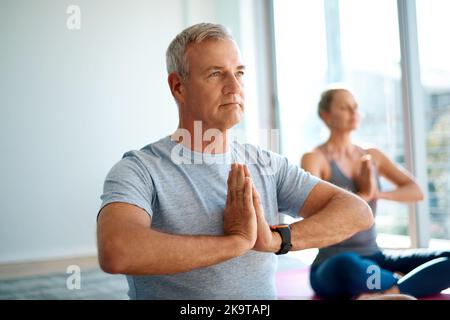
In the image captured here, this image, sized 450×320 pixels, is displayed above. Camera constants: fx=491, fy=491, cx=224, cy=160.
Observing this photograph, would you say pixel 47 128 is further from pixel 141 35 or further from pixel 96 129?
pixel 141 35

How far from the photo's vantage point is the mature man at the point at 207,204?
0.57m

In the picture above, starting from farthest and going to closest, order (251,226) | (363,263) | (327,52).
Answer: (327,52)
(363,263)
(251,226)

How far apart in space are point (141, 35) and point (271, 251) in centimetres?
60

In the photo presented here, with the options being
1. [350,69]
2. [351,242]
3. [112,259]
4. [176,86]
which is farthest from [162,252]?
[350,69]

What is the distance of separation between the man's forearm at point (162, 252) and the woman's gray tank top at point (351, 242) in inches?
31.2

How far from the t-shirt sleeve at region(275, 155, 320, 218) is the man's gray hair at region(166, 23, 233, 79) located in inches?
7.6

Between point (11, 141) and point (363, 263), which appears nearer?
point (11, 141)

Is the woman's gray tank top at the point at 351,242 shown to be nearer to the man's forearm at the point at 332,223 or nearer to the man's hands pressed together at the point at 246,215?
the man's forearm at the point at 332,223

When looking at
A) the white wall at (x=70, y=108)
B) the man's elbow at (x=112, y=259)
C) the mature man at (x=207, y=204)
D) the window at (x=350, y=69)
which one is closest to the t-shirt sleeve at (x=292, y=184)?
the mature man at (x=207, y=204)

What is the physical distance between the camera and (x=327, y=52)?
86.9 inches

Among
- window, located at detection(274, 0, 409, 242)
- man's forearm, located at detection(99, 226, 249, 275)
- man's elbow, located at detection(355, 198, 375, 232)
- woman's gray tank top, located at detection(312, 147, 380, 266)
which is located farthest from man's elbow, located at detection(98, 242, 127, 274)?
window, located at detection(274, 0, 409, 242)

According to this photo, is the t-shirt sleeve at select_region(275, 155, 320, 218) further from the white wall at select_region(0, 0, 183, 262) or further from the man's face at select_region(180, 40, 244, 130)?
the white wall at select_region(0, 0, 183, 262)
